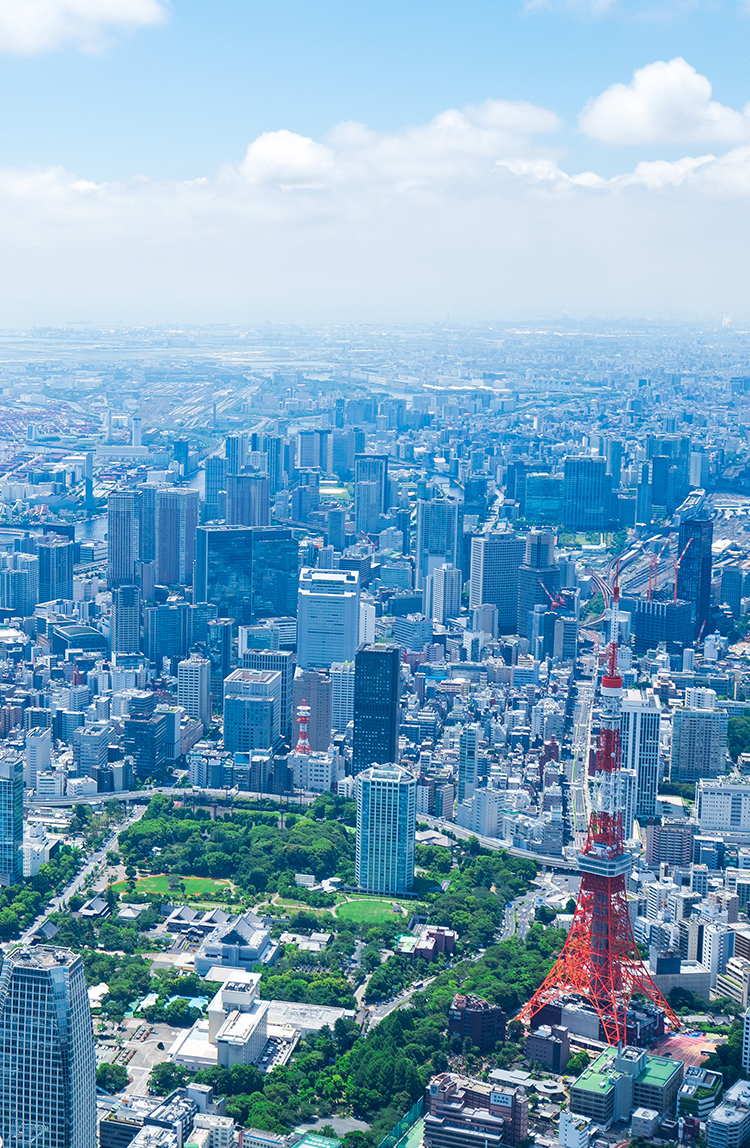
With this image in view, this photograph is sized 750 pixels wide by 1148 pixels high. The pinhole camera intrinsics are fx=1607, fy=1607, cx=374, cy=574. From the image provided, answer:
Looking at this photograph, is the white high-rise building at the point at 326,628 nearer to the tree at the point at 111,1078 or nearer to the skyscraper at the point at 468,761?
the skyscraper at the point at 468,761

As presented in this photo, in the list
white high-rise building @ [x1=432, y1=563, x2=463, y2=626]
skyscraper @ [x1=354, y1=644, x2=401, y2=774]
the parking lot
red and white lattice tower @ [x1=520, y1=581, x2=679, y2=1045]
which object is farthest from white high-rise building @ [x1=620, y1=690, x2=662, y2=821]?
white high-rise building @ [x1=432, y1=563, x2=463, y2=626]

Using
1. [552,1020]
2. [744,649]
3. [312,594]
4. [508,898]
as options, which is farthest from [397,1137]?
[744,649]

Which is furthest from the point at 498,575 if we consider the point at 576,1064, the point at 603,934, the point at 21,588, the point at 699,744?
the point at 576,1064

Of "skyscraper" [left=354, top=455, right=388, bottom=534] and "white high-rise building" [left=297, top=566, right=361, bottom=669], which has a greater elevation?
"skyscraper" [left=354, top=455, right=388, bottom=534]

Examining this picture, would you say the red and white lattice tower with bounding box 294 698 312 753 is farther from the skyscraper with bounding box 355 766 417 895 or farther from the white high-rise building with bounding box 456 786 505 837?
the skyscraper with bounding box 355 766 417 895

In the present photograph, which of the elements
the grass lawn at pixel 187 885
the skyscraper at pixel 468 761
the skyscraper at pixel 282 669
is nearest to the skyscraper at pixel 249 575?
the skyscraper at pixel 282 669

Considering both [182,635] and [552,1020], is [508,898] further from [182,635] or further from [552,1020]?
[182,635]
